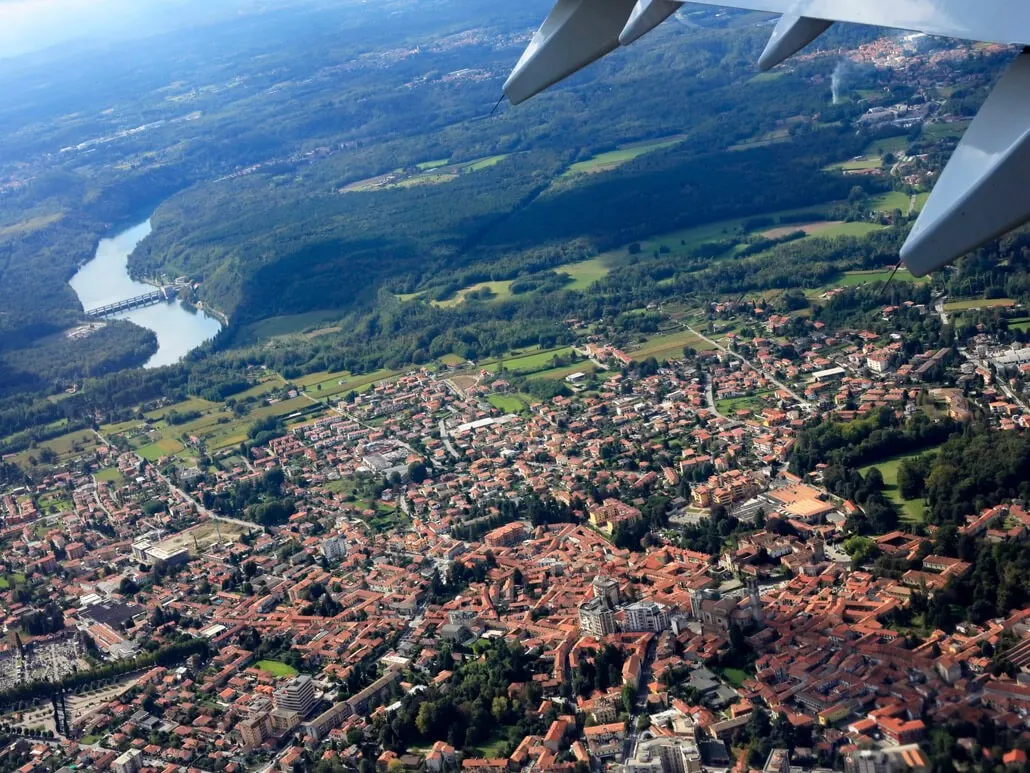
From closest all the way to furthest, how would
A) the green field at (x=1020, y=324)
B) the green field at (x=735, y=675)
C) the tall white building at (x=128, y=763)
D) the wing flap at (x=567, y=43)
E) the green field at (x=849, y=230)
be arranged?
the wing flap at (x=567, y=43)
the green field at (x=735, y=675)
the tall white building at (x=128, y=763)
the green field at (x=1020, y=324)
the green field at (x=849, y=230)

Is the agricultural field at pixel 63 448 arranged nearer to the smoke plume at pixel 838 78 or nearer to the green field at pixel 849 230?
the green field at pixel 849 230

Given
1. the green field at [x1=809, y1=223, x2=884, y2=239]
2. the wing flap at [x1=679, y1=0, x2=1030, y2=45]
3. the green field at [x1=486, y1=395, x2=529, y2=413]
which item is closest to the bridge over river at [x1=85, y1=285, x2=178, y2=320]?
the green field at [x1=486, y1=395, x2=529, y2=413]

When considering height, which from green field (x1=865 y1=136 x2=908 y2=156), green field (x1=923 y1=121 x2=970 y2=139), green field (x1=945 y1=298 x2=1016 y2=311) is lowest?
green field (x1=945 y1=298 x2=1016 y2=311)

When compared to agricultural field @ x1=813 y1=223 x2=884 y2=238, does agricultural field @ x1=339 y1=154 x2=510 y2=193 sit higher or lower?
higher

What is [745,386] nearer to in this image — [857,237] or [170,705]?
[857,237]

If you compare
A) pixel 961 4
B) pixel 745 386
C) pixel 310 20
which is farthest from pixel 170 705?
pixel 310 20

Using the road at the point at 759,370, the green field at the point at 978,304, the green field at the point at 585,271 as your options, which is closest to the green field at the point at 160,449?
the green field at the point at 585,271

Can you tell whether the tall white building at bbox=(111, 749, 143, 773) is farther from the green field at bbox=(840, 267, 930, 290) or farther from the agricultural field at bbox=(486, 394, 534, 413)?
the green field at bbox=(840, 267, 930, 290)
